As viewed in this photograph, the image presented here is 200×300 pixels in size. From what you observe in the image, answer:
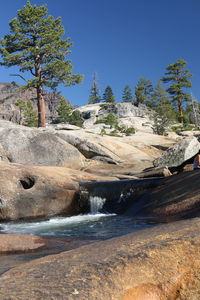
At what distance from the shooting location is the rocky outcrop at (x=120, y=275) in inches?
98.3

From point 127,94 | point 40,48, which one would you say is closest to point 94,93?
point 127,94

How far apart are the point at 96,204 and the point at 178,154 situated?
9143mm

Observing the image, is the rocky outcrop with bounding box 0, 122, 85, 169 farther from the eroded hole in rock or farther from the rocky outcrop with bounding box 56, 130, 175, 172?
the eroded hole in rock

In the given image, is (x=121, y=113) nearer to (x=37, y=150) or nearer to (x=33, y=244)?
(x=37, y=150)

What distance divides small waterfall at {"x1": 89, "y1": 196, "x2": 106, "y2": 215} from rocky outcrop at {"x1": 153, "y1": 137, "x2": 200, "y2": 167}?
26.3 ft

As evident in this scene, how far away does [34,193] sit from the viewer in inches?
515

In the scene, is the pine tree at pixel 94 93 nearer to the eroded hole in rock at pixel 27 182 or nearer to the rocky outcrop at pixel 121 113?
the rocky outcrop at pixel 121 113

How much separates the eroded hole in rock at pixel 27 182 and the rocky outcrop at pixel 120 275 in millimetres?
10116

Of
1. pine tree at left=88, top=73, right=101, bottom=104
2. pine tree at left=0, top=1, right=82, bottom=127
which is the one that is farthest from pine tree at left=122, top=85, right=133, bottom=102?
pine tree at left=0, top=1, right=82, bottom=127

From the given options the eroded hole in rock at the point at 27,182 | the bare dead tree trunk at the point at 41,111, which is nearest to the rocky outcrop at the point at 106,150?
the bare dead tree trunk at the point at 41,111

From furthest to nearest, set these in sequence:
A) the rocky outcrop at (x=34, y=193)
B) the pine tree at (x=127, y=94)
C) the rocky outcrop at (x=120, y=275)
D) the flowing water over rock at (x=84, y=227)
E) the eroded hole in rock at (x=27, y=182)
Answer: the pine tree at (x=127, y=94), the eroded hole in rock at (x=27, y=182), the rocky outcrop at (x=34, y=193), the flowing water over rock at (x=84, y=227), the rocky outcrop at (x=120, y=275)

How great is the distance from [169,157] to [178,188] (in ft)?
34.3

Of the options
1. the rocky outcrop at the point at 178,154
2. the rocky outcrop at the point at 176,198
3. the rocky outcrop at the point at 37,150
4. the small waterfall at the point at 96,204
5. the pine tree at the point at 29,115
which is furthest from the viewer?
the pine tree at the point at 29,115

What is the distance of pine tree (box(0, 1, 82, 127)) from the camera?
31469mm
